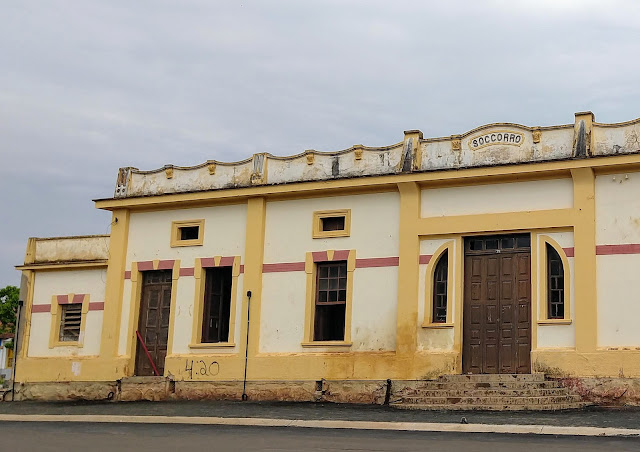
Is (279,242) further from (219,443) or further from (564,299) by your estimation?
(219,443)

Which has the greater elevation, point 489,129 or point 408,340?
point 489,129

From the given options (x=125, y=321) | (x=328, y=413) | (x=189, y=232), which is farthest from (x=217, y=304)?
(x=328, y=413)

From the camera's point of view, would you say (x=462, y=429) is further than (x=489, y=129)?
No

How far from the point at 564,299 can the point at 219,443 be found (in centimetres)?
906

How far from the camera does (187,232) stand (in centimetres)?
2377

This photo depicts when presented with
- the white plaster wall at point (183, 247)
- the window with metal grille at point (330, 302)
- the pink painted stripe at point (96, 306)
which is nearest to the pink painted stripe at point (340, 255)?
the window with metal grille at point (330, 302)

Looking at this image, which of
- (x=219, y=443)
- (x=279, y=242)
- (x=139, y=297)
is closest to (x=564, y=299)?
(x=279, y=242)

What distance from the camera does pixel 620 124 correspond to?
1898cm

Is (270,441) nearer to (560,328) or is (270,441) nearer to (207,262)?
(560,328)

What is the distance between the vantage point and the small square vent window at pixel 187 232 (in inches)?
922

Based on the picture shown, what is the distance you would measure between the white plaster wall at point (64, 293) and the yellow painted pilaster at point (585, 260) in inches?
497

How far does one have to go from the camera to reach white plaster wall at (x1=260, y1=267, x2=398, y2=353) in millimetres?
20766

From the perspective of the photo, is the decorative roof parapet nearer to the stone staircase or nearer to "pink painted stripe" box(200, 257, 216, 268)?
"pink painted stripe" box(200, 257, 216, 268)

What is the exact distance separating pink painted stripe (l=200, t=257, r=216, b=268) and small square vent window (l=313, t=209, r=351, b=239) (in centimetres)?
283
